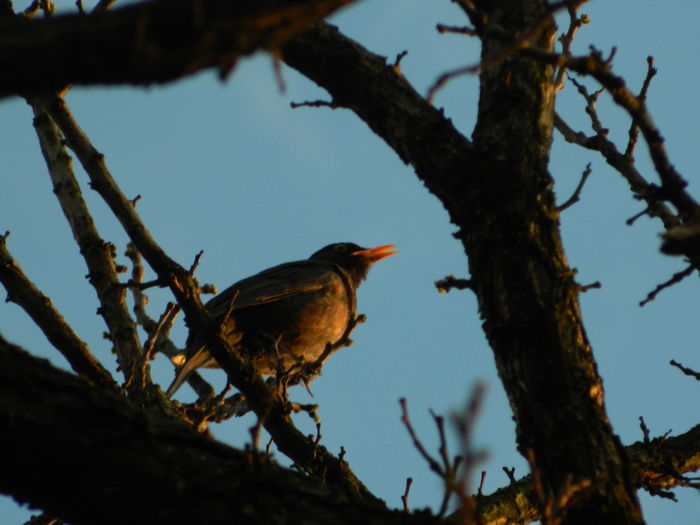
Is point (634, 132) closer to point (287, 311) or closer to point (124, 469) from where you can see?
point (124, 469)

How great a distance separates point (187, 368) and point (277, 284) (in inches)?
86.8

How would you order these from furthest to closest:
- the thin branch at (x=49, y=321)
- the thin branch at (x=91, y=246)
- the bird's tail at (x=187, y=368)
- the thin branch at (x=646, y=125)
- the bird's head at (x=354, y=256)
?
1. the bird's head at (x=354, y=256)
2. the bird's tail at (x=187, y=368)
3. the thin branch at (x=91, y=246)
4. the thin branch at (x=49, y=321)
5. the thin branch at (x=646, y=125)

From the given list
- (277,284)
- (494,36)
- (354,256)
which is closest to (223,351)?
(494,36)

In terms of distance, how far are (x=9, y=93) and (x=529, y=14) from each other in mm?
2476

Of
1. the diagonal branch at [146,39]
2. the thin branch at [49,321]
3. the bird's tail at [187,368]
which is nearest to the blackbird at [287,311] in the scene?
the bird's tail at [187,368]

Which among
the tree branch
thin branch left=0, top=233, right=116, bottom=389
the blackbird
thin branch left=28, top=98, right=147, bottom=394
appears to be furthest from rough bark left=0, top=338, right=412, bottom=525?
the blackbird

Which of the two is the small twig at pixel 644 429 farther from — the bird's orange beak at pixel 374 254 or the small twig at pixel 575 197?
the bird's orange beak at pixel 374 254

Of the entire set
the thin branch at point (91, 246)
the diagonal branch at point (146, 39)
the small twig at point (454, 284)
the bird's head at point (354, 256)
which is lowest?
the diagonal branch at point (146, 39)

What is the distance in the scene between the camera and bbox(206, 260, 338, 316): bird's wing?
7832 mm

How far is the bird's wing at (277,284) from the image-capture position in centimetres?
783

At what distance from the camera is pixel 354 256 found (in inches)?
408

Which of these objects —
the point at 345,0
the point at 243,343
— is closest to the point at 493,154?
the point at 345,0

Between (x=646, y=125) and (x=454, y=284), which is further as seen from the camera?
(x=454, y=284)

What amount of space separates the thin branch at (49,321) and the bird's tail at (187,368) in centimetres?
114
